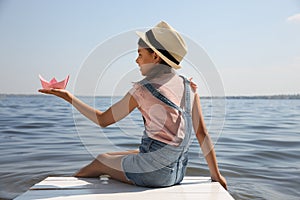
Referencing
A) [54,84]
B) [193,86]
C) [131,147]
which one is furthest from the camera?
[131,147]

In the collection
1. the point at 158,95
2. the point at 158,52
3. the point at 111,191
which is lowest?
the point at 111,191

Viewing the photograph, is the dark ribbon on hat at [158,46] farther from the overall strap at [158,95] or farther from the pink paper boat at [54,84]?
the pink paper boat at [54,84]

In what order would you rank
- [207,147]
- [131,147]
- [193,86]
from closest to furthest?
[193,86]
[207,147]
[131,147]

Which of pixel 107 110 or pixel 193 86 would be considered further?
pixel 193 86

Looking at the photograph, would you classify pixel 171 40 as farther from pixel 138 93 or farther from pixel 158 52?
pixel 138 93

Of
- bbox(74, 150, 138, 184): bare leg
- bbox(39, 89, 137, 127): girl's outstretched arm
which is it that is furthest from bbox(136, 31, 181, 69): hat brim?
bbox(74, 150, 138, 184): bare leg

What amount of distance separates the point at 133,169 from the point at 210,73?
2.71 feet

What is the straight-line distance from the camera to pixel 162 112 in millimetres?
2221

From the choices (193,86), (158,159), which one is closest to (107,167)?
(158,159)

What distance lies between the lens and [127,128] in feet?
10.5

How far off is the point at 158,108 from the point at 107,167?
61cm

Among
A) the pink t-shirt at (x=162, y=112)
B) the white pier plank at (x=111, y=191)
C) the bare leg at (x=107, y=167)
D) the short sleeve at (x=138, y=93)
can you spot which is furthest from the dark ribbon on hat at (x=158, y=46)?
the white pier plank at (x=111, y=191)

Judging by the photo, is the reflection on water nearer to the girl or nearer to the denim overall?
the girl

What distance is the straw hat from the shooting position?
227cm
